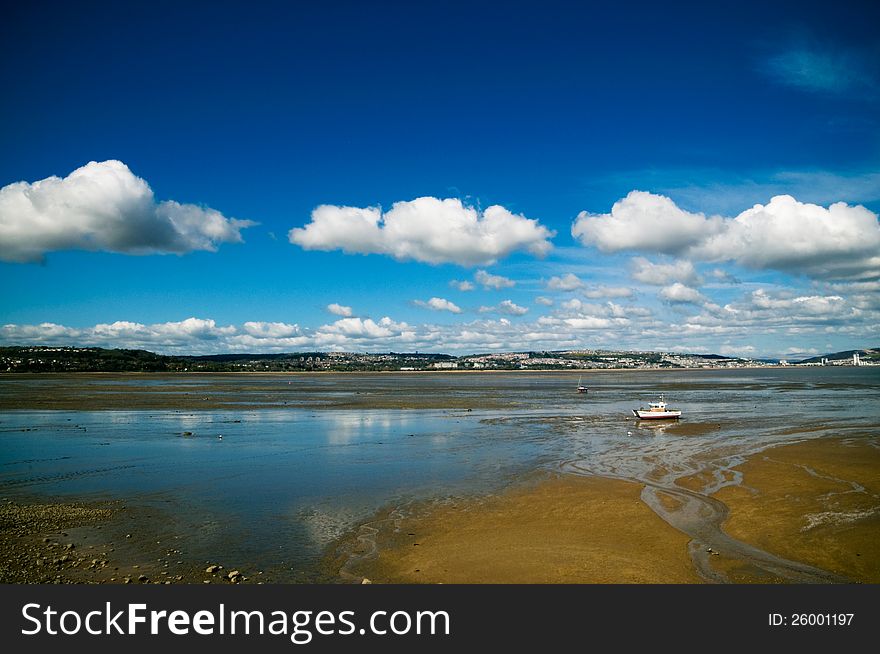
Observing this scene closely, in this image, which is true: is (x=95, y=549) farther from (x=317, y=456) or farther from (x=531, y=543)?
(x=317, y=456)

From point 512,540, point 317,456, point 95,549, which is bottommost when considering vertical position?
point 317,456

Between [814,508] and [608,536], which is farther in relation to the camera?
[814,508]

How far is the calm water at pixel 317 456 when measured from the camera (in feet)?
61.9

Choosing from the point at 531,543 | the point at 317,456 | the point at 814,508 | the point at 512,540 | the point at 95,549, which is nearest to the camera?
the point at 95,549

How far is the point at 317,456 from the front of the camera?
3091 centimetres

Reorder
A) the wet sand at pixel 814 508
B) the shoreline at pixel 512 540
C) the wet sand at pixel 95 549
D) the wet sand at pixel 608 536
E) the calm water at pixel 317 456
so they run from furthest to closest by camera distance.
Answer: the calm water at pixel 317 456
the wet sand at pixel 814 508
the wet sand at pixel 608 536
the shoreline at pixel 512 540
the wet sand at pixel 95 549

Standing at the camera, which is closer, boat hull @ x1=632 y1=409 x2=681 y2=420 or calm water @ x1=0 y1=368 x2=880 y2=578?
calm water @ x1=0 y1=368 x2=880 y2=578

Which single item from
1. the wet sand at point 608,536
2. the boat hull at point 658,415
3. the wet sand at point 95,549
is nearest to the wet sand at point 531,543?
the wet sand at point 608,536

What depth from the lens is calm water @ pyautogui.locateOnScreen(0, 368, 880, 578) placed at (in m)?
18.9

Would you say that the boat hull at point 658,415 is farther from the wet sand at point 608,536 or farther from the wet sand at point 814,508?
the wet sand at point 608,536

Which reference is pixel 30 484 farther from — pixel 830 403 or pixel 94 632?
pixel 830 403

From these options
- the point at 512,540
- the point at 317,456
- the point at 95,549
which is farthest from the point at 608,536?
the point at 317,456

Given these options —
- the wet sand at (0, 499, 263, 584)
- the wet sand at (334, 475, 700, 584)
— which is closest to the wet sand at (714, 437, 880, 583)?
the wet sand at (334, 475, 700, 584)

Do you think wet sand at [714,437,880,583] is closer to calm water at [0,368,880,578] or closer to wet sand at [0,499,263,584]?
calm water at [0,368,880,578]
